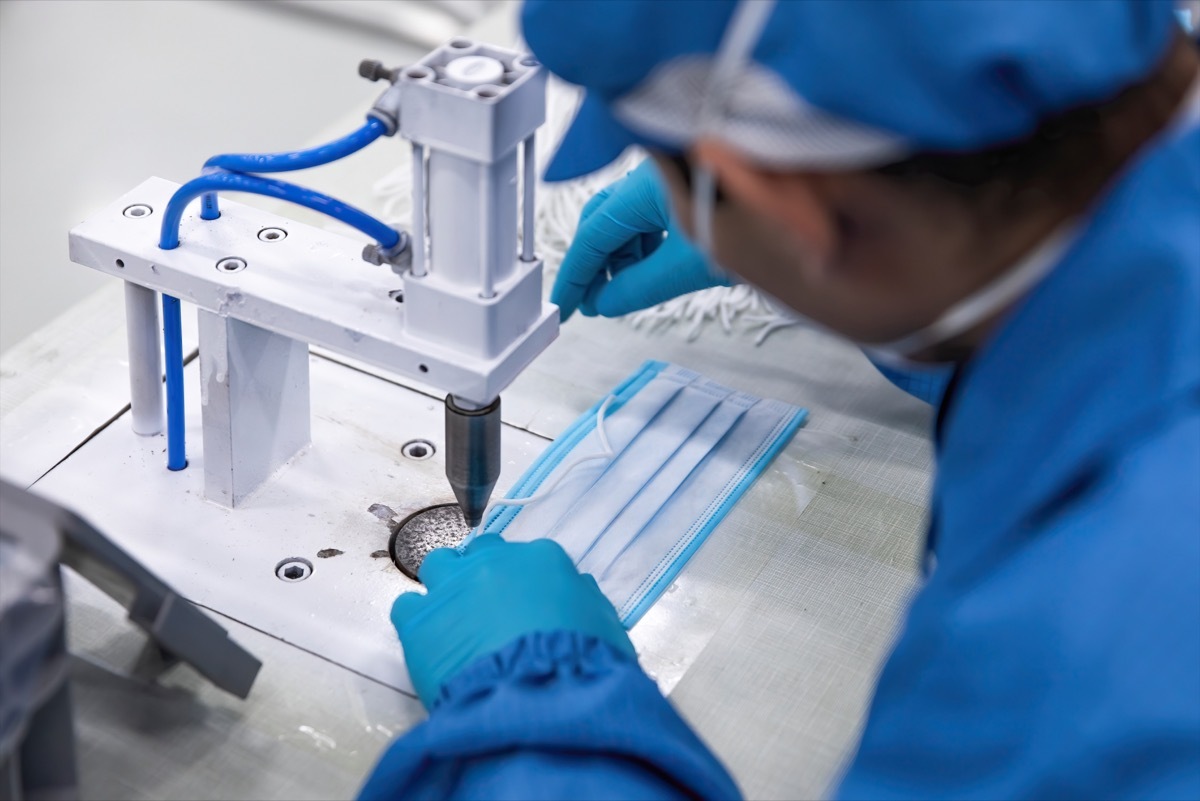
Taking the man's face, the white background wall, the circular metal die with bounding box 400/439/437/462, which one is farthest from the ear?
the white background wall

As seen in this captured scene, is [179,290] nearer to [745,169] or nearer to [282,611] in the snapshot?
[282,611]

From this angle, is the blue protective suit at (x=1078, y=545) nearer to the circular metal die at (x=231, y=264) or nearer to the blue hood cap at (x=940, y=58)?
the blue hood cap at (x=940, y=58)

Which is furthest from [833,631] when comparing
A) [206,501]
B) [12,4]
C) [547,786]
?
[12,4]

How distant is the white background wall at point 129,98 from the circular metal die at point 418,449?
65cm

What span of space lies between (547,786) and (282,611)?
12.3 inches

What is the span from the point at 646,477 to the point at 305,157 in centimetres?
37

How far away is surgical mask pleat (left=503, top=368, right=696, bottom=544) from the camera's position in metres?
1.03

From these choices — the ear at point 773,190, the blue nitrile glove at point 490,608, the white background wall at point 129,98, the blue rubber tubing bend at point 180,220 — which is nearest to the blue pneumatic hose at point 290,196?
the blue rubber tubing bend at point 180,220

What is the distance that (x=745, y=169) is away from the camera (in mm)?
547

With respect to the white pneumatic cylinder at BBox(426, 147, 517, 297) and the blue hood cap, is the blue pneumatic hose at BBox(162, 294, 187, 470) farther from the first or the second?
the blue hood cap

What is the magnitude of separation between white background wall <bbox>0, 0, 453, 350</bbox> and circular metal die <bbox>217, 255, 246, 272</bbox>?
772 millimetres

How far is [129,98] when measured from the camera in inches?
72.6

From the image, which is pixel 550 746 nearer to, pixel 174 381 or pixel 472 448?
pixel 472 448

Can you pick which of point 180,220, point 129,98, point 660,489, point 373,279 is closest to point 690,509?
point 660,489
